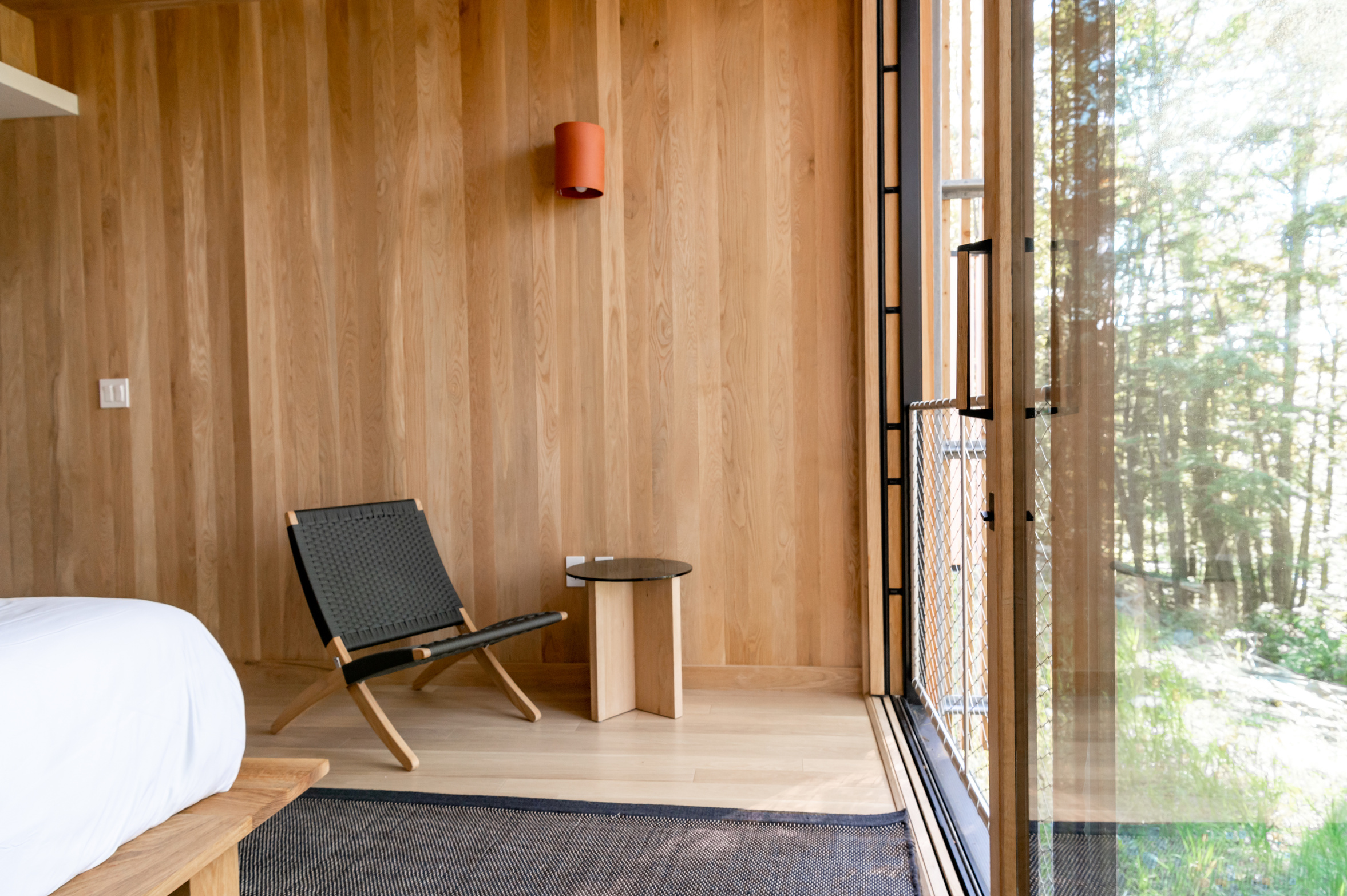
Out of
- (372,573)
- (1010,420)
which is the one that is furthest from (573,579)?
(1010,420)

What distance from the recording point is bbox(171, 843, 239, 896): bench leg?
1.31 m

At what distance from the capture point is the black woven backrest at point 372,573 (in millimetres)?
2479

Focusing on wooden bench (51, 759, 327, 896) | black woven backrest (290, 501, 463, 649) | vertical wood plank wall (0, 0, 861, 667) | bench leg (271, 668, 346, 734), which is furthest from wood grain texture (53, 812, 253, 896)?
vertical wood plank wall (0, 0, 861, 667)

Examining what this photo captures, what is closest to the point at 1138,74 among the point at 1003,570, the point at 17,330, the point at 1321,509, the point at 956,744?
the point at 1321,509

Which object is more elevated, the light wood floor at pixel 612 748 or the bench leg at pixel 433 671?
the bench leg at pixel 433 671

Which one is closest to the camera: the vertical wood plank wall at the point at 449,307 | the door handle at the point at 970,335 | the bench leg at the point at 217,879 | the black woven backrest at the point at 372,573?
the door handle at the point at 970,335

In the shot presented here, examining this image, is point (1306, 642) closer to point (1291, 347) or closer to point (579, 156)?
point (1291, 347)

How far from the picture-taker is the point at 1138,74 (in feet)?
2.26

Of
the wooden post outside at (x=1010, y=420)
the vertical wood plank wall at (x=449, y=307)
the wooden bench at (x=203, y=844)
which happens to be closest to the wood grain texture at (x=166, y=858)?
the wooden bench at (x=203, y=844)

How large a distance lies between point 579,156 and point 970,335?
1804mm

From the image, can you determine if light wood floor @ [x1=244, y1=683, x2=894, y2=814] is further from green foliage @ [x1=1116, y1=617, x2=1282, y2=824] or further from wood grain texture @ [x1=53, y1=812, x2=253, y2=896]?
green foliage @ [x1=1116, y1=617, x2=1282, y2=824]

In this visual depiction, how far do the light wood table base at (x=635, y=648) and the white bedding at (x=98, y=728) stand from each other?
119cm

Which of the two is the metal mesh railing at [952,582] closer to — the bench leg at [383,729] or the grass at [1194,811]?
the grass at [1194,811]

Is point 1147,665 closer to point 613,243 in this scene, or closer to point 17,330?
point 613,243
